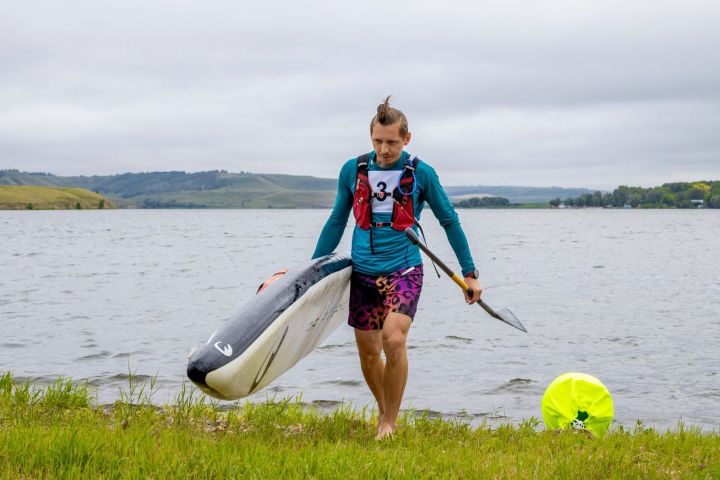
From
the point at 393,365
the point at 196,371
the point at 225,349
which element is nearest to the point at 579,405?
the point at 393,365

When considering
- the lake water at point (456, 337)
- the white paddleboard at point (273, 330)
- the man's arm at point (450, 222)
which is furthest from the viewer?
the lake water at point (456, 337)

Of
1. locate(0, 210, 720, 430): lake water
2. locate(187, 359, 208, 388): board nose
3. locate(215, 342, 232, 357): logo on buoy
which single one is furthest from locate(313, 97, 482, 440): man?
locate(0, 210, 720, 430): lake water

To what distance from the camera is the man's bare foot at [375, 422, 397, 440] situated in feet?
21.5

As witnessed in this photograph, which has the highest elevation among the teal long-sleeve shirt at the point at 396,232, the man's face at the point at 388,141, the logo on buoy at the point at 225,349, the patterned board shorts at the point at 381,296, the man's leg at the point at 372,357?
the man's face at the point at 388,141

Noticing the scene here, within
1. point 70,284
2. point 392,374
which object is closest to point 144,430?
point 392,374

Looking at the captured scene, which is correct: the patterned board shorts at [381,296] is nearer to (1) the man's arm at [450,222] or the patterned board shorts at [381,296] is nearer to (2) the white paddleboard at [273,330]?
(2) the white paddleboard at [273,330]

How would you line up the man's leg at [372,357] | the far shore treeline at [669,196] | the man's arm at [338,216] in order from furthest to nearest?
the far shore treeline at [669,196], the man's arm at [338,216], the man's leg at [372,357]

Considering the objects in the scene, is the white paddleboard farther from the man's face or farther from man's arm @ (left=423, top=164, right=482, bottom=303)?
the man's face

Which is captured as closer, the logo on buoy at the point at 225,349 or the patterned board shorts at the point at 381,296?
the logo on buoy at the point at 225,349

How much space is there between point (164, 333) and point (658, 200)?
197m

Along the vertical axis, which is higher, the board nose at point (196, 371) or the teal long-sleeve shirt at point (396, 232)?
the teal long-sleeve shirt at point (396, 232)

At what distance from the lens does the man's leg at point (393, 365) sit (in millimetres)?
6363

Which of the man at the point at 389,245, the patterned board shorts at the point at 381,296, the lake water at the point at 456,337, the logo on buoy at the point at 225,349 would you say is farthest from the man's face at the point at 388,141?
the lake water at the point at 456,337

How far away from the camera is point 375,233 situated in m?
6.66
